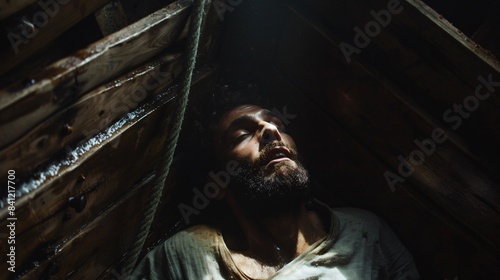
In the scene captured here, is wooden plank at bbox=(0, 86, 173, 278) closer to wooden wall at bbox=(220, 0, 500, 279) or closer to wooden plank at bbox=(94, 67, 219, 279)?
wooden plank at bbox=(94, 67, 219, 279)

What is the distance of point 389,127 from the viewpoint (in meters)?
2.35

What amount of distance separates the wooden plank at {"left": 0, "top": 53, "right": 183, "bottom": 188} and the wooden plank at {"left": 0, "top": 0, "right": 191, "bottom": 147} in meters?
0.04

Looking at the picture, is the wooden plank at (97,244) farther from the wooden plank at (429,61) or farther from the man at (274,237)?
the wooden plank at (429,61)

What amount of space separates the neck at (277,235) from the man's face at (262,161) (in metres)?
0.09

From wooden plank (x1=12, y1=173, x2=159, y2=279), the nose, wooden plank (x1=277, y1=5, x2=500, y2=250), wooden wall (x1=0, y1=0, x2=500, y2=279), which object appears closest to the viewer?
wooden wall (x1=0, y1=0, x2=500, y2=279)

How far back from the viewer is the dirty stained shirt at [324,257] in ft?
7.55

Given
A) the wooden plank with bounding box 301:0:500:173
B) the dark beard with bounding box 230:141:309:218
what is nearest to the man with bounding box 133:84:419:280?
the dark beard with bounding box 230:141:309:218

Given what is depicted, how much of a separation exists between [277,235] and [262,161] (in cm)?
49

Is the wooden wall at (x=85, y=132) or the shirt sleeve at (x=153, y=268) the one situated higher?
the wooden wall at (x=85, y=132)

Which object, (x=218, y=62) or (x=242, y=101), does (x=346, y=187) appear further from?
(x=218, y=62)

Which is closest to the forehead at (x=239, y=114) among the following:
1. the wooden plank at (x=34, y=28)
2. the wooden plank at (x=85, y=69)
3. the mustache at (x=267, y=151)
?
the mustache at (x=267, y=151)

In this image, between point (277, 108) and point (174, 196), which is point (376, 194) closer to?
point (277, 108)

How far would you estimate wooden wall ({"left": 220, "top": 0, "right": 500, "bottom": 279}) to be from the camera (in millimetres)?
2092

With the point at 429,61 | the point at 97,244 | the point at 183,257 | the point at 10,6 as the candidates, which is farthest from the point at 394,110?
the point at 10,6
